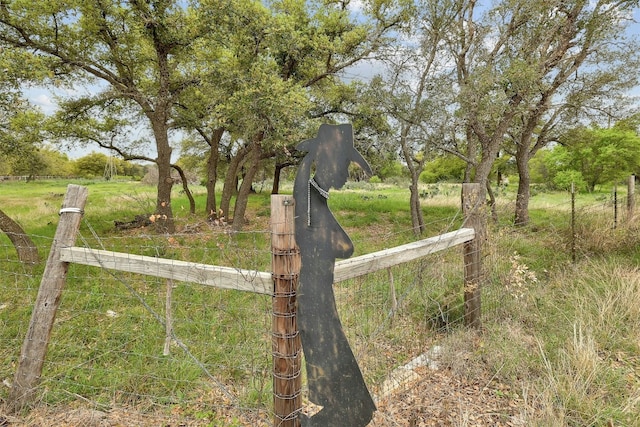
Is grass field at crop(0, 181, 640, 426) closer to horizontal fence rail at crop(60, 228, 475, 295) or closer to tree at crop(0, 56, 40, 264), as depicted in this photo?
horizontal fence rail at crop(60, 228, 475, 295)

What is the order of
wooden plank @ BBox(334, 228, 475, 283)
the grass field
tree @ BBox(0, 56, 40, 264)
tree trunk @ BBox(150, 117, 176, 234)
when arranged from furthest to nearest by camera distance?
1. tree trunk @ BBox(150, 117, 176, 234)
2. tree @ BBox(0, 56, 40, 264)
3. the grass field
4. wooden plank @ BBox(334, 228, 475, 283)

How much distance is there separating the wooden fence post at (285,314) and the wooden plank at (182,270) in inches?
4.9

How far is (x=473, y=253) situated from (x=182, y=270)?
10.1ft

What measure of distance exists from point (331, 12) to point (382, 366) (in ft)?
34.7

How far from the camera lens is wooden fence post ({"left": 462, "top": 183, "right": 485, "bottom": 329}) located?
3805mm

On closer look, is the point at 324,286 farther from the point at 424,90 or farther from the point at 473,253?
the point at 424,90

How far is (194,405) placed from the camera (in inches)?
129

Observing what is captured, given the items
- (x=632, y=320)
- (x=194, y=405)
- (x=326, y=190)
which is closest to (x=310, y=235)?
(x=326, y=190)

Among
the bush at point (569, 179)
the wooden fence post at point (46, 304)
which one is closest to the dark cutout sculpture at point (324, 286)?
the wooden fence post at point (46, 304)

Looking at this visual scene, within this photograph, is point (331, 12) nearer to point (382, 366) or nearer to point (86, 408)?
point (382, 366)

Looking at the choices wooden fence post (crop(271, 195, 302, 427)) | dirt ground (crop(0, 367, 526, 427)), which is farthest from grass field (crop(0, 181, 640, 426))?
wooden fence post (crop(271, 195, 302, 427))

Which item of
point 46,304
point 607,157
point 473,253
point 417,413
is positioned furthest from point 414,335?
point 607,157

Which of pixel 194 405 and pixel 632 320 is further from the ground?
pixel 632 320

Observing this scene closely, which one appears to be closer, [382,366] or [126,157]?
[382,366]
